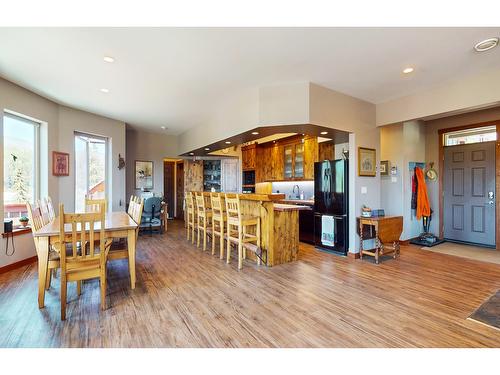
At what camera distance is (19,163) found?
396 centimetres

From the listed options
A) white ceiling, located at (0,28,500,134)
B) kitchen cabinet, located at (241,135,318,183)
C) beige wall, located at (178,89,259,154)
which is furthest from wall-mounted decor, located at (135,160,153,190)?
white ceiling, located at (0,28,500,134)

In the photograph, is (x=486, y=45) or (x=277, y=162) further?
(x=277, y=162)

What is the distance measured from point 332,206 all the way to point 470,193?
9.93 feet

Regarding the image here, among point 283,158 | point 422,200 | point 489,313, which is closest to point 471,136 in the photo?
point 422,200

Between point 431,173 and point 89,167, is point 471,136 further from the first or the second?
point 89,167

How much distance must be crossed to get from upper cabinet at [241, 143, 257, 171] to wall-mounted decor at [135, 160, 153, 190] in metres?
2.80

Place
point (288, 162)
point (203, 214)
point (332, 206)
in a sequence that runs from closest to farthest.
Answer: point (332, 206) < point (203, 214) < point (288, 162)

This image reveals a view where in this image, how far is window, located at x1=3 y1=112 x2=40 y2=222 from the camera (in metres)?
3.72

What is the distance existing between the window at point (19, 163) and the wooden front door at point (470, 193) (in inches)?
319

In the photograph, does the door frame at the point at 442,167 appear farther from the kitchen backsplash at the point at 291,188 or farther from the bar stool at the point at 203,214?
the bar stool at the point at 203,214

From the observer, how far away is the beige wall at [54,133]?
3.66 meters
